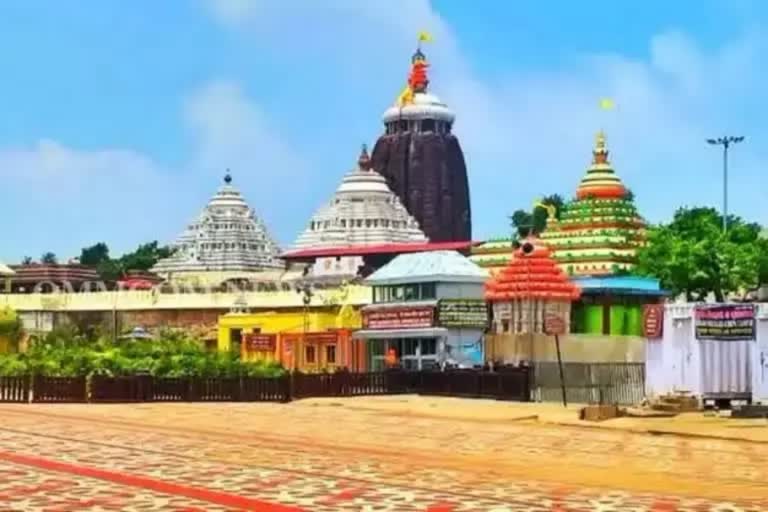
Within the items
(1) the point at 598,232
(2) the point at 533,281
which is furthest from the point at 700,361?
(1) the point at 598,232

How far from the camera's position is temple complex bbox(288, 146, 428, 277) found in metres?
79.0

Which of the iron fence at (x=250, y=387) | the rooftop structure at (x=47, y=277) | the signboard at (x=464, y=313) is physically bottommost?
the iron fence at (x=250, y=387)

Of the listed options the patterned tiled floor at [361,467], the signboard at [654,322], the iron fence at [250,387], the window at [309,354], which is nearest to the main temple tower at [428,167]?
the window at [309,354]

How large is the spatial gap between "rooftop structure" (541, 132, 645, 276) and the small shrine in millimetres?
9874

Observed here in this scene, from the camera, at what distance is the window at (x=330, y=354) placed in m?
55.1

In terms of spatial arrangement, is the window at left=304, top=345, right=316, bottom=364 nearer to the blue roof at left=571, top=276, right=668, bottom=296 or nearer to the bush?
the blue roof at left=571, top=276, right=668, bottom=296

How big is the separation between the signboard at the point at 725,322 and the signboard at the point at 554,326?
782 cm

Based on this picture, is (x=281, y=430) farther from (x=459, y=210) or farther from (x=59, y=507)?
(x=459, y=210)

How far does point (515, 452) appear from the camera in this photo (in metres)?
20.9

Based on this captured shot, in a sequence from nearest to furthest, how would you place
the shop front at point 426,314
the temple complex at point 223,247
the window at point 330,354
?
the shop front at point 426,314 < the window at point 330,354 < the temple complex at point 223,247

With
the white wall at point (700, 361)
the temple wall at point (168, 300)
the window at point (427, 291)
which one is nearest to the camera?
the white wall at point (700, 361)

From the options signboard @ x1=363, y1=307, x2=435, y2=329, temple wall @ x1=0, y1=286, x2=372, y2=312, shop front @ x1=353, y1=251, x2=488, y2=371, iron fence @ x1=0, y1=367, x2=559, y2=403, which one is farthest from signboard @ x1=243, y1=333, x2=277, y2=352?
iron fence @ x1=0, y1=367, x2=559, y2=403

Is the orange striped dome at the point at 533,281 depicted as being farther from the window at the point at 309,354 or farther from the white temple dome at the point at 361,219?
the white temple dome at the point at 361,219

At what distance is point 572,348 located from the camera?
42.7 m
